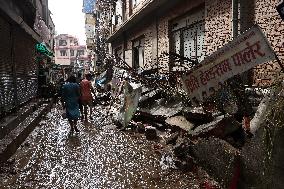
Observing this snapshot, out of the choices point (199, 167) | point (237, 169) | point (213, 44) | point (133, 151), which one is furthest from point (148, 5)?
point (237, 169)

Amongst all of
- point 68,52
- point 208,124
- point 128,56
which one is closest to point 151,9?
point 128,56

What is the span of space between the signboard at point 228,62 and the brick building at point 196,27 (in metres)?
2.46

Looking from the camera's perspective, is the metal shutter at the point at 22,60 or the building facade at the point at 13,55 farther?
the metal shutter at the point at 22,60

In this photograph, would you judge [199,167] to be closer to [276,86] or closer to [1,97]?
[276,86]

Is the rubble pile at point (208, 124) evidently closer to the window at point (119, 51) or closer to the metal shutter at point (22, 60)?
the metal shutter at point (22, 60)

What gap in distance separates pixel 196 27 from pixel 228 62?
801cm

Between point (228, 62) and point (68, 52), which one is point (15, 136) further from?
point (68, 52)

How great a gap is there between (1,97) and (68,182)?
5.18 m

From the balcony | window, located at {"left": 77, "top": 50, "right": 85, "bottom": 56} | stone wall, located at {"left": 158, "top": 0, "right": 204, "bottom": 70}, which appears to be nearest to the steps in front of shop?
stone wall, located at {"left": 158, "top": 0, "right": 204, "bottom": 70}

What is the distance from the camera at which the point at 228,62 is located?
387 cm

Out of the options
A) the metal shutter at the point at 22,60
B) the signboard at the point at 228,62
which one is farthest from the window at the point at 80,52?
the signboard at the point at 228,62

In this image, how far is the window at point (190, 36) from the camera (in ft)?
36.4

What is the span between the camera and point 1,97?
9.05m

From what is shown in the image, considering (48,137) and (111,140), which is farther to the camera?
(48,137)
